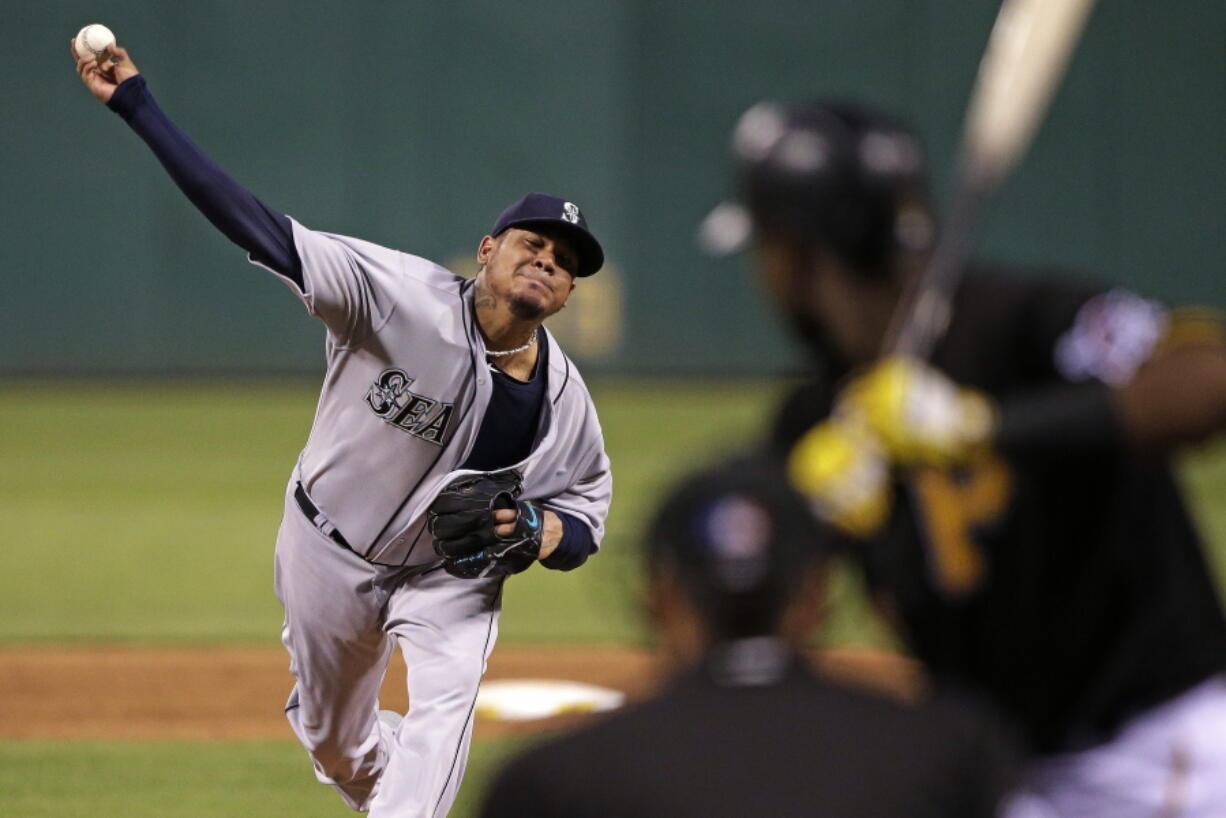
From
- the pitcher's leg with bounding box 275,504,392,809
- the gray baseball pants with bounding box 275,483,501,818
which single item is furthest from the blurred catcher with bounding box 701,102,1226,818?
the pitcher's leg with bounding box 275,504,392,809

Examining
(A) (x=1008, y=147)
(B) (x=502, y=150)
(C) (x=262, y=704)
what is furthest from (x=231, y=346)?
(A) (x=1008, y=147)

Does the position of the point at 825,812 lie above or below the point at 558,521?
above

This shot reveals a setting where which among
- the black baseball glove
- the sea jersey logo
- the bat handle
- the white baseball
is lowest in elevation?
the black baseball glove

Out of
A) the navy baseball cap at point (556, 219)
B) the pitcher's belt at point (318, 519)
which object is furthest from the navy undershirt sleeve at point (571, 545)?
the navy baseball cap at point (556, 219)

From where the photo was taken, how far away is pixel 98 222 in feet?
64.8

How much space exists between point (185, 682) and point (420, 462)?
148 inches

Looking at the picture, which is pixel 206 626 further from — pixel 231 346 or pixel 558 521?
pixel 231 346

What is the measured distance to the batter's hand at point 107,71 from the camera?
450 cm

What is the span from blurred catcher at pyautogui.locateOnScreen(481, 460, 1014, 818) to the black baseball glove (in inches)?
99.2

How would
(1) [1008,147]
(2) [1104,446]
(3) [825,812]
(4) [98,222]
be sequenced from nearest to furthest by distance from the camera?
1. (3) [825,812]
2. (2) [1104,446]
3. (1) [1008,147]
4. (4) [98,222]

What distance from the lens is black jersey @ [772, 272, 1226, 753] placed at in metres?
2.58

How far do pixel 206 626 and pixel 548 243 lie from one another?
540cm

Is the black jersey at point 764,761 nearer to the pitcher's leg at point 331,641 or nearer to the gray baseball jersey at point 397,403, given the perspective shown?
the gray baseball jersey at point 397,403

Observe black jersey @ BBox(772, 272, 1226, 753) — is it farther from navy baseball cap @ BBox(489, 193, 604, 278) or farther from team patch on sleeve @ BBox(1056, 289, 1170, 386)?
navy baseball cap @ BBox(489, 193, 604, 278)
